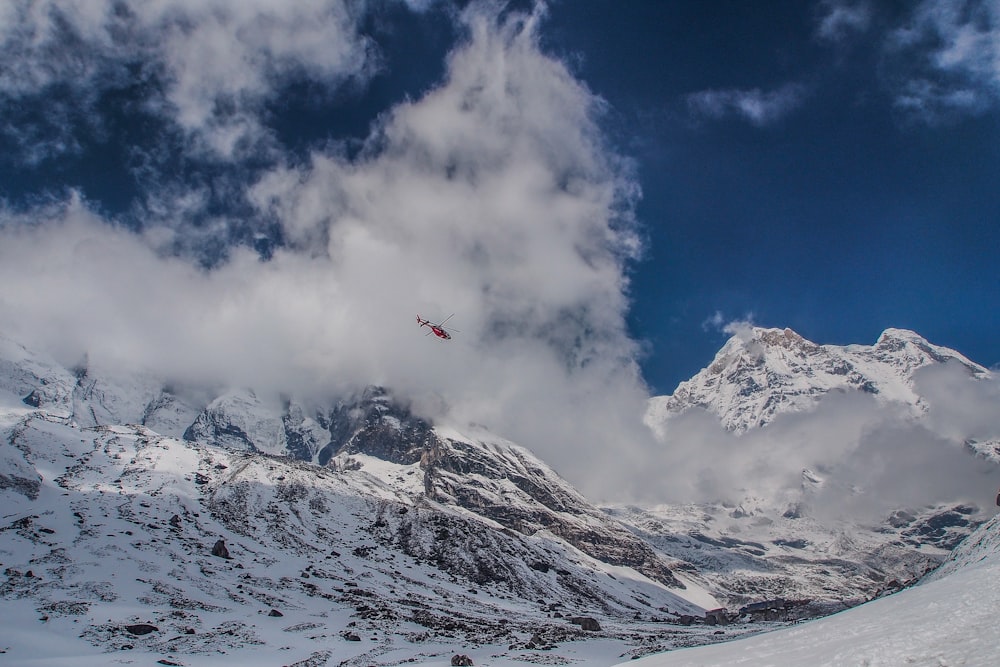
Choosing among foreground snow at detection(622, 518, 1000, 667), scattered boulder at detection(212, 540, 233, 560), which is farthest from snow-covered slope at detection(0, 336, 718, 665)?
foreground snow at detection(622, 518, 1000, 667)

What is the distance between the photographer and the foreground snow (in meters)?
16.1

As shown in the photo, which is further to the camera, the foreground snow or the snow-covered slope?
the snow-covered slope

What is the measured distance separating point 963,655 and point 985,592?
7.42 metres

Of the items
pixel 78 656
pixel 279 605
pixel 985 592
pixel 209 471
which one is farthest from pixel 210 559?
pixel 985 592

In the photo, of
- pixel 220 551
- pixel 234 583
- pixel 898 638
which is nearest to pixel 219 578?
pixel 234 583

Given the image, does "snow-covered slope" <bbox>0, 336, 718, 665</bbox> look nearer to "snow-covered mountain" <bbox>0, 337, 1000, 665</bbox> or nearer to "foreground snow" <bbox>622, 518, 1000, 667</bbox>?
"snow-covered mountain" <bbox>0, 337, 1000, 665</bbox>

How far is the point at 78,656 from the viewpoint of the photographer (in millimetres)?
43281

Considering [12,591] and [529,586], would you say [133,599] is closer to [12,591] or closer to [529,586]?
[12,591]

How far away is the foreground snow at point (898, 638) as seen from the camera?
1611 cm

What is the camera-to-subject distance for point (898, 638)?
17578 millimetres

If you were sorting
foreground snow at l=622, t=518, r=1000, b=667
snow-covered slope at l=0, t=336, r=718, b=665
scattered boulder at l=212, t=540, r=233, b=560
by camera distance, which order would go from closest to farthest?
1. foreground snow at l=622, t=518, r=1000, b=667
2. snow-covered slope at l=0, t=336, r=718, b=665
3. scattered boulder at l=212, t=540, r=233, b=560

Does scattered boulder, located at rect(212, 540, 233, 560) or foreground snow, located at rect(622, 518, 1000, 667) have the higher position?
scattered boulder, located at rect(212, 540, 233, 560)

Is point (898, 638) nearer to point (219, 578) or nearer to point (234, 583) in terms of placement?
point (234, 583)

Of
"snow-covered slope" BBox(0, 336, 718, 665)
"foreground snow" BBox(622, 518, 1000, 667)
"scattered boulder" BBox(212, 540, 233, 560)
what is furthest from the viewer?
"scattered boulder" BBox(212, 540, 233, 560)
